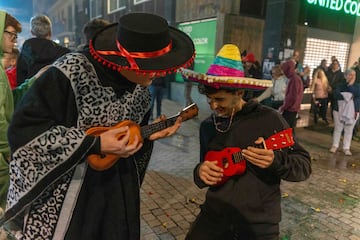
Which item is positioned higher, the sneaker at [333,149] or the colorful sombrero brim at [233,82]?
the colorful sombrero brim at [233,82]

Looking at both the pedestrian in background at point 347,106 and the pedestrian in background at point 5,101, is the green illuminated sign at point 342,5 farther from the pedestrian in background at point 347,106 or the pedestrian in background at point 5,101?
the pedestrian in background at point 5,101

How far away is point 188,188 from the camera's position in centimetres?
433

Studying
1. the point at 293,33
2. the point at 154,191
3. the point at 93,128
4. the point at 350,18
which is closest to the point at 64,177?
the point at 93,128

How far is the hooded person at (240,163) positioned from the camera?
1.86m

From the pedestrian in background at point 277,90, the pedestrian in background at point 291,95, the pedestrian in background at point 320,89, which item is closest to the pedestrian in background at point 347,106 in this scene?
the pedestrian in background at point 291,95

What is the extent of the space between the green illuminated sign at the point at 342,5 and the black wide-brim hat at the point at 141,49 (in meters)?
9.48

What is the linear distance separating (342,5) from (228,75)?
10.5 m

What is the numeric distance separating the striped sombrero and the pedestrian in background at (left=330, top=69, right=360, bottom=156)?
16.7 ft

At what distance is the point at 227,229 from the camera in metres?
2.00

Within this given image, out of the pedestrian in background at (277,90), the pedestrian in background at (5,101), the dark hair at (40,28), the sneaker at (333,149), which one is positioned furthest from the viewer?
the pedestrian in background at (277,90)

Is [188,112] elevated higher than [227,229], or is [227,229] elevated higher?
[188,112]

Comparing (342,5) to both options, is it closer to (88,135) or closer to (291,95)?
(291,95)

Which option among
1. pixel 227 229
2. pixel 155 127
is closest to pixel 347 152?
pixel 227 229

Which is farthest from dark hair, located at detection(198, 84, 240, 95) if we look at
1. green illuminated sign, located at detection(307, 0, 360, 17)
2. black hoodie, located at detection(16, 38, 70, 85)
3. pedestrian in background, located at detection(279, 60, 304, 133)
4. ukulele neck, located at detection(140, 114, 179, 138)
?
green illuminated sign, located at detection(307, 0, 360, 17)
